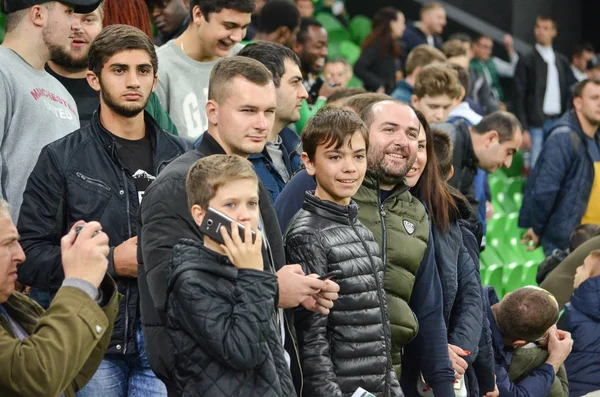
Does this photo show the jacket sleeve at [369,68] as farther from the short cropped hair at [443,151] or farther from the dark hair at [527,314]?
the dark hair at [527,314]

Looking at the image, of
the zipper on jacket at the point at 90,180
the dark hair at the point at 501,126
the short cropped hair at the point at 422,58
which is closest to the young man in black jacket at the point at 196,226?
the zipper on jacket at the point at 90,180

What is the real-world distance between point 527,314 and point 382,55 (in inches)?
251

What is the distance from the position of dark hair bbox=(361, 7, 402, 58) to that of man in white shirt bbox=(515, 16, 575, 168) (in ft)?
6.04

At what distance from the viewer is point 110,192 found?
13.2ft

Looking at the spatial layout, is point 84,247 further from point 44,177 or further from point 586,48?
point 586,48

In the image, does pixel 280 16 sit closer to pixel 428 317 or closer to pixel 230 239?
pixel 428 317

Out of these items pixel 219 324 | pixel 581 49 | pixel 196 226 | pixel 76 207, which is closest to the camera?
pixel 219 324

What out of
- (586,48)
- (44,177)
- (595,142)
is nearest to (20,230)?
(44,177)

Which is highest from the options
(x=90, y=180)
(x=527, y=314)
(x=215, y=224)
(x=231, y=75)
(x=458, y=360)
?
(x=231, y=75)

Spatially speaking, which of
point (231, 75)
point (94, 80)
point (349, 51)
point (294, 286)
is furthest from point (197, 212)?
point (349, 51)

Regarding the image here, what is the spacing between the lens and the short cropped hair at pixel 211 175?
11.0 ft

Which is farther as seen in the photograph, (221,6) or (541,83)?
(541,83)

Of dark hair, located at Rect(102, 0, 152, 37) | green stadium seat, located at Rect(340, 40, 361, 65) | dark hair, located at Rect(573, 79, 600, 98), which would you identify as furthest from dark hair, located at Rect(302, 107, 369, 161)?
green stadium seat, located at Rect(340, 40, 361, 65)

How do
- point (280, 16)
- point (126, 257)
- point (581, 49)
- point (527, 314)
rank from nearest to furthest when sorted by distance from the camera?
1. point (126, 257)
2. point (527, 314)
3. point (280, 16)
4. point (581, 49)
